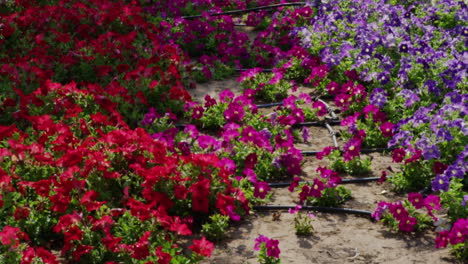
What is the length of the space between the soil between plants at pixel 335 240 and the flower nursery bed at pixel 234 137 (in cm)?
1

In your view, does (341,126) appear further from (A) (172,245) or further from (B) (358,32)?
(A) (172,245)

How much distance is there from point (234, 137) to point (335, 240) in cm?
140

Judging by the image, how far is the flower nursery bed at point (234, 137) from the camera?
3.98 metres

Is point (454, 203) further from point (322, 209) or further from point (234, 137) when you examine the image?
point (234, 137)

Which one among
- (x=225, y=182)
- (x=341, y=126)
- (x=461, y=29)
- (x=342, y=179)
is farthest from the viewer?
(x=461, y=29)

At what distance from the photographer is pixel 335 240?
4.21 meters

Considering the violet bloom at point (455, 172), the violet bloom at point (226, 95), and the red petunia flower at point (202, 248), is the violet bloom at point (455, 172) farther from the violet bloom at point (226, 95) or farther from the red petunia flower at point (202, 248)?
the violet bloom at point (226, 95)

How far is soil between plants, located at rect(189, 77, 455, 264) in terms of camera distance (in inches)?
157

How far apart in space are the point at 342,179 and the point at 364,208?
42 centimetres

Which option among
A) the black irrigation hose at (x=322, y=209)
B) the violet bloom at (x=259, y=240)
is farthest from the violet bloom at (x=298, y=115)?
the violet bloom at (x=259, y=240)

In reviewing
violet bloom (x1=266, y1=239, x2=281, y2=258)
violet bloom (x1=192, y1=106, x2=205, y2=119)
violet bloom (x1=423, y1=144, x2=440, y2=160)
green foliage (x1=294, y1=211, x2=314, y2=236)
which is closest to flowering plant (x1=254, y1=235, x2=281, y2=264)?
violet bloom (x1=266, y1=239, x2=281, y2=258)

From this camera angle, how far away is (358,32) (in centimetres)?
677

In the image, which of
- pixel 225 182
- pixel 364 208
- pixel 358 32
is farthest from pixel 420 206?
pixel 358 32

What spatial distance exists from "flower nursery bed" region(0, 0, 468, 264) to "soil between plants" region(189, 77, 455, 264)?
0.01 m
